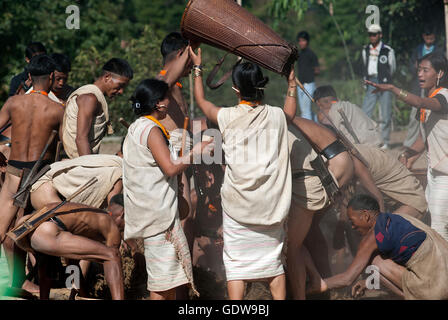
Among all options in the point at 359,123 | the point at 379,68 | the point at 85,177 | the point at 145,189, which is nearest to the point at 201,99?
the point at 145,189

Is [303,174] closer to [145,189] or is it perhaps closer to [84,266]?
[145,189]

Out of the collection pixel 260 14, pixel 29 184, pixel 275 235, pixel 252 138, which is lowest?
pixel 275 235

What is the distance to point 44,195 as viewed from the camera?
16.8 ft

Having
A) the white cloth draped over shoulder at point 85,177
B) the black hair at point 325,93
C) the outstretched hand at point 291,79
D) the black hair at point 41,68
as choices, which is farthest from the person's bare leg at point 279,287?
the black hair at point 325,93

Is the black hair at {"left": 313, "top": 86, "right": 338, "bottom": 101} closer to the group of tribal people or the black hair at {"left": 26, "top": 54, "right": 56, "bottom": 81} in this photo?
the group of tribal people

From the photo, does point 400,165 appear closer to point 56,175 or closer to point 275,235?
point 275,235

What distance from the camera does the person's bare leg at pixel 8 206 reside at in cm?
550

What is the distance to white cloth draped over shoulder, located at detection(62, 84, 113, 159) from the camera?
5629mm

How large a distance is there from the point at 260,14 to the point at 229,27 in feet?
63.0

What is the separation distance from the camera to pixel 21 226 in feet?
14.9

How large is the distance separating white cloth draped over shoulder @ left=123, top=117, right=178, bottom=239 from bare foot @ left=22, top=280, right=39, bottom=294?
1.35 meters

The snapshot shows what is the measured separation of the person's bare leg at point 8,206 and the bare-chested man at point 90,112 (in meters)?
0.53

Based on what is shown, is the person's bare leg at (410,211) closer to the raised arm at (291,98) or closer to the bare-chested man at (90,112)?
the raised arm at (291,98)
